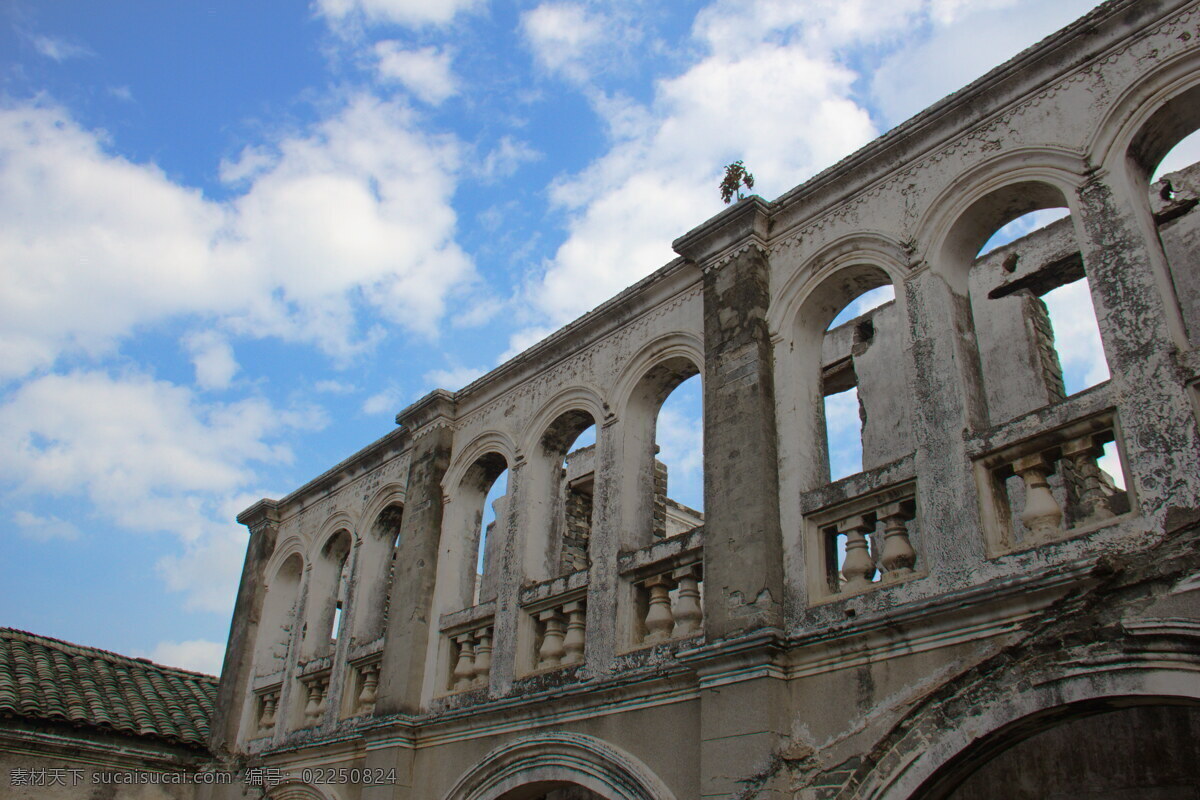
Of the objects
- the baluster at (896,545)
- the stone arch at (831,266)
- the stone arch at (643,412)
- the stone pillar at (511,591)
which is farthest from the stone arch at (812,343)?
the stone pillar at (511,591)

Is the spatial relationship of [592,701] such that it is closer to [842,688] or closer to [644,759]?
[644,759]

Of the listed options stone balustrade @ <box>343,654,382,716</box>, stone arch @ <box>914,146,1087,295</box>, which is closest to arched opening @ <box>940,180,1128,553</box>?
stone arch @ <box>914,146,1087,295</box>

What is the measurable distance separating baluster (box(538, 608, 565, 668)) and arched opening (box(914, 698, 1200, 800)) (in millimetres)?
3211

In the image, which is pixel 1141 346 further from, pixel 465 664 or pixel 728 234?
pixel 465 664

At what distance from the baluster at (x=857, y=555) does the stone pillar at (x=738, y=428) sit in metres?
0.47

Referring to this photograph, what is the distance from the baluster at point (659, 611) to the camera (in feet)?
24.6

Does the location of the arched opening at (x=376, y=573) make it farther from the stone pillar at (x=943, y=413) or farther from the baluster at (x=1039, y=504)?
the baluster at (x=1039, y=504)

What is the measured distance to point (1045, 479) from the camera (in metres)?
5.72

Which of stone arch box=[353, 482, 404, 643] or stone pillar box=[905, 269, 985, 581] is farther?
stone arch box=[353, 482, 404, 643]

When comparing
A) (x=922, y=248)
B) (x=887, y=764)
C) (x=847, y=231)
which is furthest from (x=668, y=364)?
(x=887, y=764)

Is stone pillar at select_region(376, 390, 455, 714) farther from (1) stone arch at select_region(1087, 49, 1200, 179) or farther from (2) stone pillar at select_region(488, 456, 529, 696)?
(1) stone arch at select_region(1087, 49, 1200, 179)

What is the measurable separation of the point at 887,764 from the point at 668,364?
4.10 metres

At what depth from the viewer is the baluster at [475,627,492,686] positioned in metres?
8.95

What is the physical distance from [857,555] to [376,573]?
21.1ft
